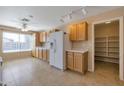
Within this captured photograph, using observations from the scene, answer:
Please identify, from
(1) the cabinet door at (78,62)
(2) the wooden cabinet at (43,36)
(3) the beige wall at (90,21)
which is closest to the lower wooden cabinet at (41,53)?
(2) the wooden cabinet at (43,36)

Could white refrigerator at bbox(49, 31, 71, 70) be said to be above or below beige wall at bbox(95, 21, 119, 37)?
below

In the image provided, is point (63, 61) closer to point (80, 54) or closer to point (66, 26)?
point (80, 54)

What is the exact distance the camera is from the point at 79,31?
3.77 metres

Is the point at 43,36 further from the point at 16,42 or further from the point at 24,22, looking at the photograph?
the point at 24,22

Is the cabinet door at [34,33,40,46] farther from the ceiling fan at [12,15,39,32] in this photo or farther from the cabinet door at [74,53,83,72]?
Answer: the cabinet door at [74,53,83,72]

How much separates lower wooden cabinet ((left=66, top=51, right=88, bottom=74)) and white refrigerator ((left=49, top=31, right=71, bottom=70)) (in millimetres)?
226

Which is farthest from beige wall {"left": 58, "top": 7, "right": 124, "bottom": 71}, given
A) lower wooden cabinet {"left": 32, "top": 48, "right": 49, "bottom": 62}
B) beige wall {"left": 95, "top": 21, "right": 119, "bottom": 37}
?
lower wooden cabinet {"left": 32, "top": 48, "right": 49, "bottom": 62}

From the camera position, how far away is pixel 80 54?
10.7 feet

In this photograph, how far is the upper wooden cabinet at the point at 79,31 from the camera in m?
3.58

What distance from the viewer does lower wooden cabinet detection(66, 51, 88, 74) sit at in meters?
3.21

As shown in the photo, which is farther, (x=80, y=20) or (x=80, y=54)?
(x=80, y=20)
